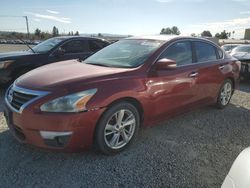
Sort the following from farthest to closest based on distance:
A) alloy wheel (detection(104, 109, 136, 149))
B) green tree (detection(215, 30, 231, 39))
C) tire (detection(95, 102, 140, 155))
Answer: green tree (detection(215, 30, 231, 39))
alloy wheel (detection(104, 109, 136, 149))
tire (detection(95, 102, 140, 155))

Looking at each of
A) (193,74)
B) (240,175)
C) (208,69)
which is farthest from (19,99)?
(208,69)

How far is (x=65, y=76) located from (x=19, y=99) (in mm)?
609

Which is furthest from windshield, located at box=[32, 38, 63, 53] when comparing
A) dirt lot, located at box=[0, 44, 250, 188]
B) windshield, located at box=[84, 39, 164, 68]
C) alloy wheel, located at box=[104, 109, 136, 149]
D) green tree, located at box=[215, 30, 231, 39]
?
green tree, located at box=[215, 30, 231, 39]

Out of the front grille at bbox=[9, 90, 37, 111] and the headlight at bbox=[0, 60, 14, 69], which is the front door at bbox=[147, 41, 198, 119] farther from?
the headlight at bbox=[0, 60, 14, 69]

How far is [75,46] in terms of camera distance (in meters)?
6.96

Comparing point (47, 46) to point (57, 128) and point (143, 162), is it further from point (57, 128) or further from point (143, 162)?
point (143, 162)

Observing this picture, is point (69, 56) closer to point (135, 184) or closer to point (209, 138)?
point (209, 138)

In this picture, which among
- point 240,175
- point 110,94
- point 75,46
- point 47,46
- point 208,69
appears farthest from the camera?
point 75,46

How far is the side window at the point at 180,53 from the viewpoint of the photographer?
3.89m

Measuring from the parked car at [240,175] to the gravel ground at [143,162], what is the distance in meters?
0.96

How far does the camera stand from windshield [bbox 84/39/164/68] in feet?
11.9

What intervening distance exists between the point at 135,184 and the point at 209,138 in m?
1.72

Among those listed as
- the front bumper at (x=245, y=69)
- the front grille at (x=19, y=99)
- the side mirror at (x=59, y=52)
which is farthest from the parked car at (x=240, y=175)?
the front bumper at (x=245, y=69)

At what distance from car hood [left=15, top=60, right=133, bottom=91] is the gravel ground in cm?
89
